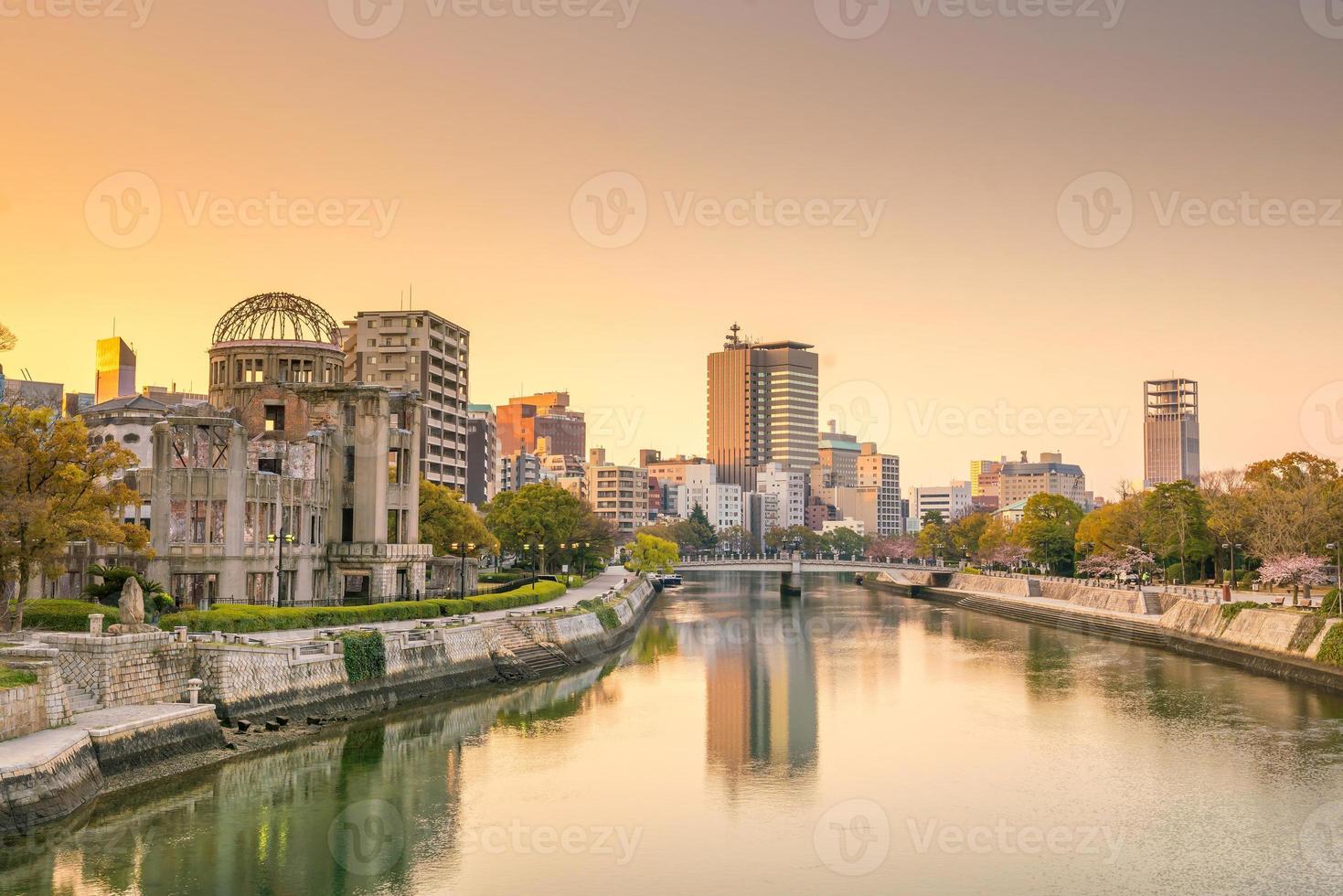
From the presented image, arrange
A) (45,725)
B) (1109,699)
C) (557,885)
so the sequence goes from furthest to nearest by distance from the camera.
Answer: (1109,699) < (45,725) < (557,885)

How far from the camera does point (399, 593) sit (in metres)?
73.0

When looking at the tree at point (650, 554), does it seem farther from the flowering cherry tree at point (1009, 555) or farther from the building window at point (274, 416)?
the building window at point (274, 416)

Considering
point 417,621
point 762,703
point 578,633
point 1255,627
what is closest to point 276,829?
point 417,621

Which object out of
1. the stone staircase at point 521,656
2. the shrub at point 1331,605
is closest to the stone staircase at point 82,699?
the stone staircase at point 521,656

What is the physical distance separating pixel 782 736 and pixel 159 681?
85.2 feet

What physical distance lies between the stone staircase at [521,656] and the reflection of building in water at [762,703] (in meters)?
9.39

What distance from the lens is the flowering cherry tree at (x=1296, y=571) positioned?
242 ft

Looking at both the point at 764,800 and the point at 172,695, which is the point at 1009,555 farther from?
the point at 172,695

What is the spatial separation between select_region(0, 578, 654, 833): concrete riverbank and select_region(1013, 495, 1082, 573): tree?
91.1 meters

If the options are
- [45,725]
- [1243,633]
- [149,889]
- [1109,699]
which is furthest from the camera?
[1243,633]

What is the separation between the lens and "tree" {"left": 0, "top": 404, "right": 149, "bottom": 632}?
143ft

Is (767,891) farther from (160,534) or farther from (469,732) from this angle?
(160,534)

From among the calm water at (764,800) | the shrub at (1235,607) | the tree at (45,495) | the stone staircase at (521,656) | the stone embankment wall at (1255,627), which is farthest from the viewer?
the shrub at (1235,607)

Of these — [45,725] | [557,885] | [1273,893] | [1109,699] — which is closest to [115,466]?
[45,725]
